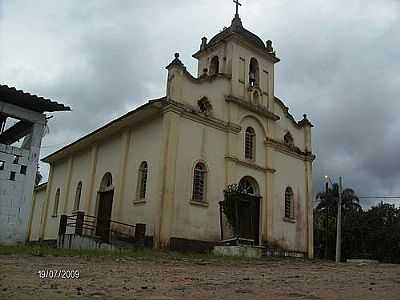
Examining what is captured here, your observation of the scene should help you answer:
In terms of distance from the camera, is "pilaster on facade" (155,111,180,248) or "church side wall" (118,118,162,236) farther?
"church side wall" (118,118,162,236)

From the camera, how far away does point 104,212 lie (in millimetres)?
21391

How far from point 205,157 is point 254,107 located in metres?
4.35

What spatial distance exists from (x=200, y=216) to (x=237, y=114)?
5.57 m

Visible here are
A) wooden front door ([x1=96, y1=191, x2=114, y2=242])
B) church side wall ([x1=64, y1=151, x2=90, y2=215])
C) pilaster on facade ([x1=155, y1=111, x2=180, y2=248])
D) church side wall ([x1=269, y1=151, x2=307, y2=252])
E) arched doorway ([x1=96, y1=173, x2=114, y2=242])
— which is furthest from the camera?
church side wall ([x1=64, y1=151, x2=90, y2=215])

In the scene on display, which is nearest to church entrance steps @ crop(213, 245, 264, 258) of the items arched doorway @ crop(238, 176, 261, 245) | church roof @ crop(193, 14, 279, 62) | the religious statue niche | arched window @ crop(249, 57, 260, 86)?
arched doorway @ crop(238, 176, 261, 245)

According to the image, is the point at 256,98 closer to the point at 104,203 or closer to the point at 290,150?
the point at 290,150

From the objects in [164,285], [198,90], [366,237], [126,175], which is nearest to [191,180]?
[126,175]

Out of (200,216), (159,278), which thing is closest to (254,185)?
(200,216)

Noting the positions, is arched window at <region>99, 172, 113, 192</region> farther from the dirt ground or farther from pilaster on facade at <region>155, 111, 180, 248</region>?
the dirt ground

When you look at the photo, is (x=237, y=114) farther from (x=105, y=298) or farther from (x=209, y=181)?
(x=105, y=298)

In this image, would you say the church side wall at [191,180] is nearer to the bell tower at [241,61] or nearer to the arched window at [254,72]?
the bell tower at [241,61]

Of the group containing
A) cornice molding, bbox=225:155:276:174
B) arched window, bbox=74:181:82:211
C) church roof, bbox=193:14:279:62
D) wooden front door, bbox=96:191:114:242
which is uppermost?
church roof, bbox=193:14:279:62

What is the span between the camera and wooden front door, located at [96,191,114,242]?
20.2 meters

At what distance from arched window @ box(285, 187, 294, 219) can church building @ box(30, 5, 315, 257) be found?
0.17ft
